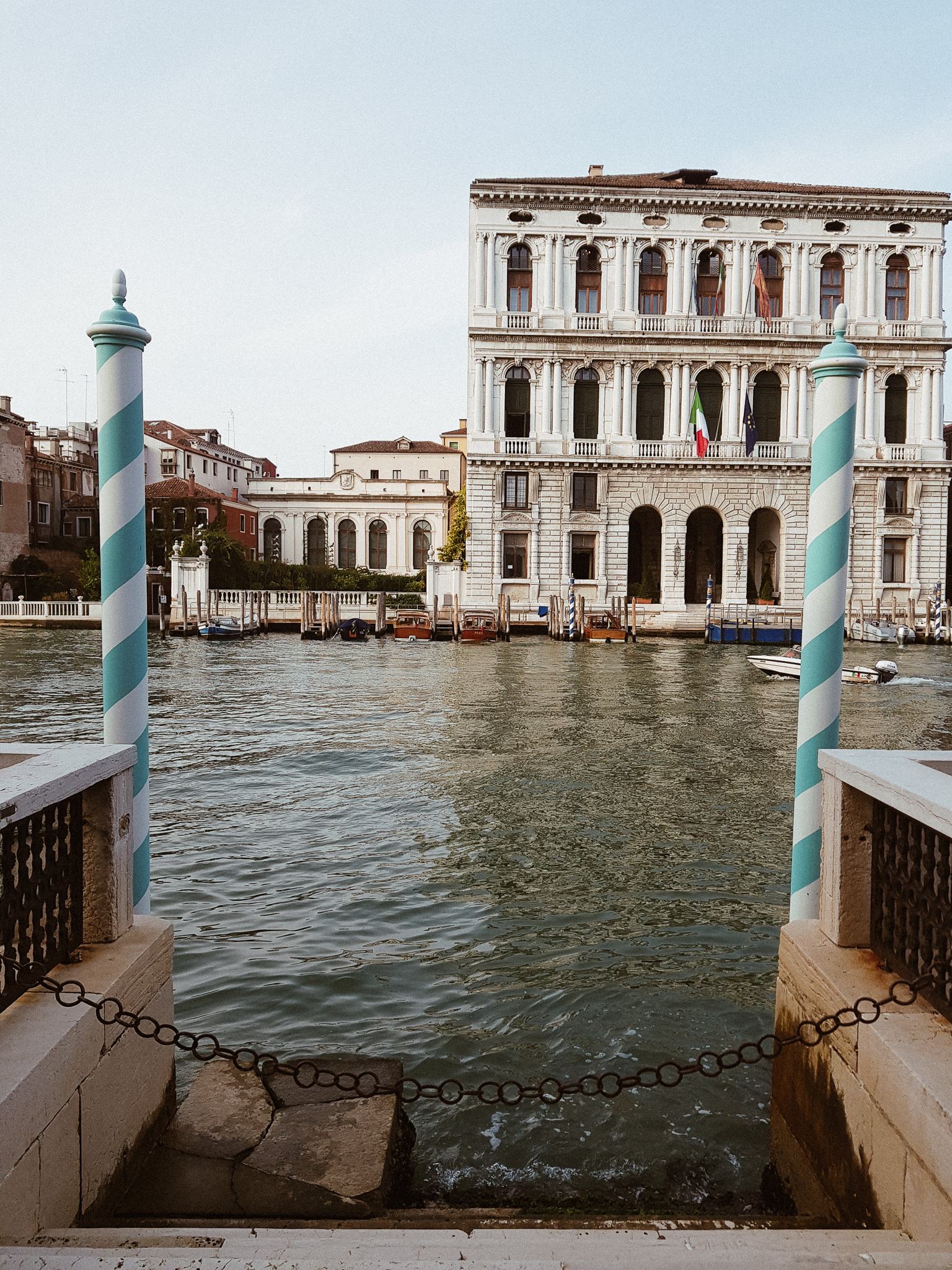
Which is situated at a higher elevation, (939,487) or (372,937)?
(939,487)

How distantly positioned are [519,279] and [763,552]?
12548 millimetres

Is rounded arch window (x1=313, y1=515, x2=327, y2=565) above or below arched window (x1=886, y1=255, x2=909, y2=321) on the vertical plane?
below

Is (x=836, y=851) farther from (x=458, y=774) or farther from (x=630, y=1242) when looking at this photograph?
(x=458, y=774)

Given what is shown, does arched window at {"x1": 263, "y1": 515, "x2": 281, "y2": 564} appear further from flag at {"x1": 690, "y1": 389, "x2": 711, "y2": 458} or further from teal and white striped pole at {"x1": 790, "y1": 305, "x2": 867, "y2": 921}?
teal and white striped pole at {"x1": 790, "y1": 305, "x2": 867, "y2": 921}

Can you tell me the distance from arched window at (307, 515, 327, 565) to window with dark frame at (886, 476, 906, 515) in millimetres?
29158

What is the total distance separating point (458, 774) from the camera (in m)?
9.46

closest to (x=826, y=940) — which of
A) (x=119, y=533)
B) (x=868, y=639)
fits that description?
(x=119, y=533)

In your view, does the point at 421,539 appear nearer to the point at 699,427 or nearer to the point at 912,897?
the point at 699,427

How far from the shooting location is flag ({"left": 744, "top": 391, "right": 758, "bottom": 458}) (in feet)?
101

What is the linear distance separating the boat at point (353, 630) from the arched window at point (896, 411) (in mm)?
18455

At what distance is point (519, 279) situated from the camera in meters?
32.6

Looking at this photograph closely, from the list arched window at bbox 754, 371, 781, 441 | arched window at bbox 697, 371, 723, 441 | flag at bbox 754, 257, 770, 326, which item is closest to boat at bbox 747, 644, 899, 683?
arched window at bbox 697, 371, 723, 441

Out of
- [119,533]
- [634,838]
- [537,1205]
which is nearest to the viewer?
[537,1205]

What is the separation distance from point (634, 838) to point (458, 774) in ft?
Answer: 8.84
